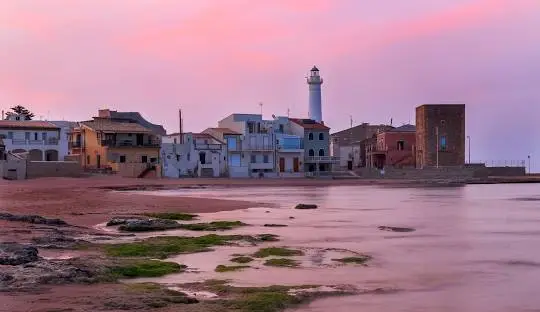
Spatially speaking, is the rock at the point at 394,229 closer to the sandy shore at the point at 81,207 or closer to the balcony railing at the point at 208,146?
the sandy shore at the point at 81,207

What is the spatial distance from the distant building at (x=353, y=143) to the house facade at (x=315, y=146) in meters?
11.9

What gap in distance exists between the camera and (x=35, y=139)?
68.3 metres

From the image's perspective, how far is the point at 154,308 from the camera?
9.84 metres

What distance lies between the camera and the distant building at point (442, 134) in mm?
82875

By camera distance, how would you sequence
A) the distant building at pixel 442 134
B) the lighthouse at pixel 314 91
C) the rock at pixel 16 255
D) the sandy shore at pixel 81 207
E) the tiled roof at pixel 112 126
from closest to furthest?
the sandy shore at pixel 81 207
the rock at pixel 16 255
the tiled roof at pixel 112 126
the distant building at pixel 442 134
the lighthouse at pixel 314 91

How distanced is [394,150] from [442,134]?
8.50 meters

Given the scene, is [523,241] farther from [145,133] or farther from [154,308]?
[145,133]

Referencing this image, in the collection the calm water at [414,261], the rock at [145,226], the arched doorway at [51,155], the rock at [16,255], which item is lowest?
the calm water at [414,261]

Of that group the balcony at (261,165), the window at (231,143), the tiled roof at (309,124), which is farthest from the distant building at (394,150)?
the window at (231,143)

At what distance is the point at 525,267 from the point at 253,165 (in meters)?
64.3

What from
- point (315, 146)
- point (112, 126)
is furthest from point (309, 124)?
point (112, 126)

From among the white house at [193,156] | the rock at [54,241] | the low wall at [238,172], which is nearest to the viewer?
the rock at [54,241]

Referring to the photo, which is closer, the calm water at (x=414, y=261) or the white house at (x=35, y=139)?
the calm water at (x=414, y=261)

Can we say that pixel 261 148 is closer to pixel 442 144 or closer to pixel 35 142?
pixel 442 144
